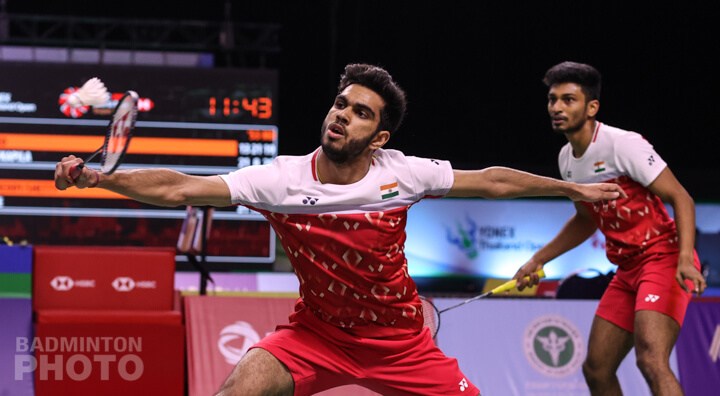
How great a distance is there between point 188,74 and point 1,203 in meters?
2.62

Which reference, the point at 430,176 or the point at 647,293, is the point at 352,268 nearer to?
the point at 430,176

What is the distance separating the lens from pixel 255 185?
313cm

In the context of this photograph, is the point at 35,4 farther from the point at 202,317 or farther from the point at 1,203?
the point at 202,317

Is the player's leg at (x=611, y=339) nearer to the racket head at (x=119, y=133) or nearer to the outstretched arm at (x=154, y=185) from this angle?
the outstretched arm at (x=154, y=185)

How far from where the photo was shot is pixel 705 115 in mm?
12984

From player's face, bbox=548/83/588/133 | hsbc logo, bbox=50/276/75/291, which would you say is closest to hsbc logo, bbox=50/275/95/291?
hsbc logo, bbox=50/276/75/291

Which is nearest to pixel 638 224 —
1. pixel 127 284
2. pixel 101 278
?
pixel 127 284

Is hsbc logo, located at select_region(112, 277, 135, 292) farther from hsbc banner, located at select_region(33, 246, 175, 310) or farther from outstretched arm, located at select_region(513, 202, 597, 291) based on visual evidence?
outstretched arm, located at select_region(513, 202, 597, 291)

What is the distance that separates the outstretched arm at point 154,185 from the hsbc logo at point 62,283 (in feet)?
8.21

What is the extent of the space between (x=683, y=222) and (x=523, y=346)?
2.04m

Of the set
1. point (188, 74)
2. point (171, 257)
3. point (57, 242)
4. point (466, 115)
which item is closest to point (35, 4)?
point (188, 74)

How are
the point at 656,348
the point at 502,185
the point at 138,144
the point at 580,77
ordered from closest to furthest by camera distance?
the point at 502,185 → the point at 656,348 → the point at 580,77 → the point at 138,144

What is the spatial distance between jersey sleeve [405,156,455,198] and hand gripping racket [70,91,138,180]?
1.19 metres

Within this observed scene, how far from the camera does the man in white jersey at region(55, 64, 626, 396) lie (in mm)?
3150
